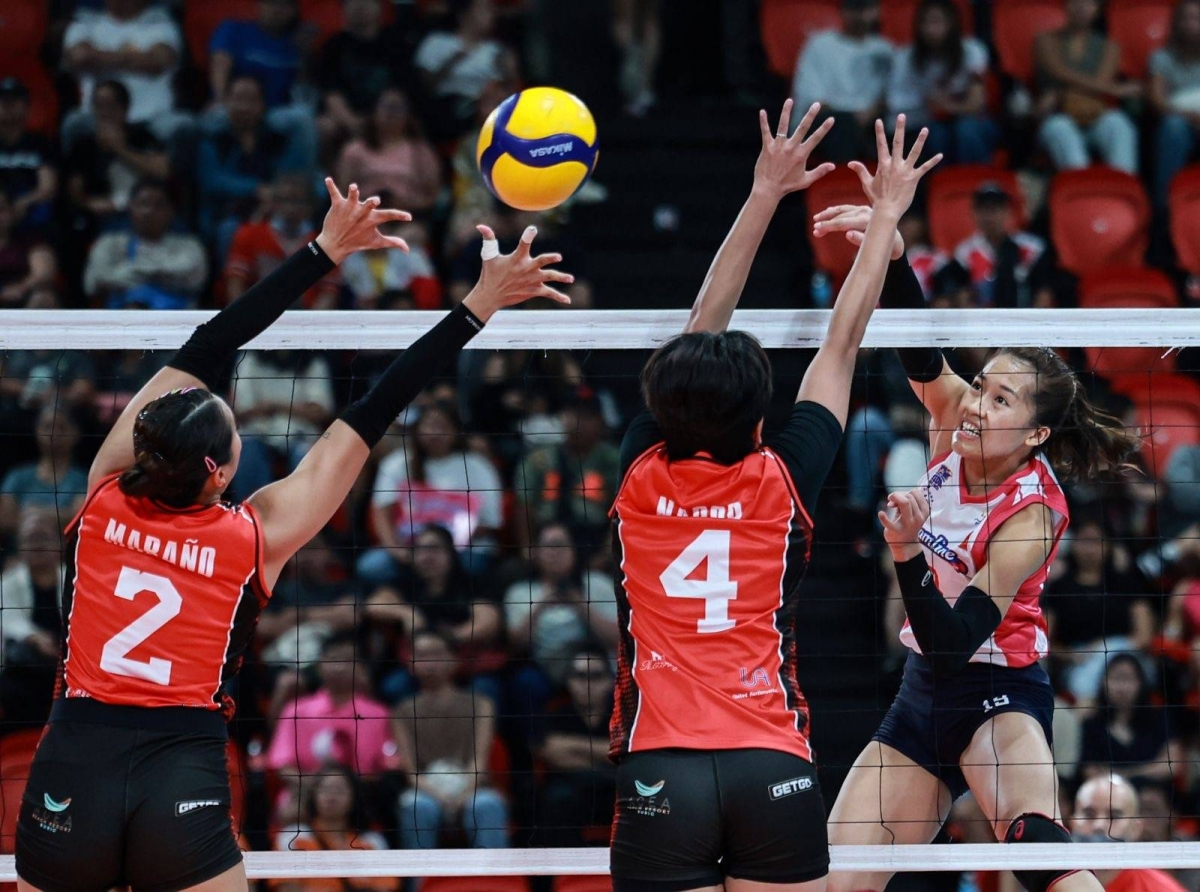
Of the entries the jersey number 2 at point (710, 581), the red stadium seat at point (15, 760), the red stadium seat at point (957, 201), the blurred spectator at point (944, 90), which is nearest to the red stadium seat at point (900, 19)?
the blurred spectator at point (944, 90)

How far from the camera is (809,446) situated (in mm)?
3830

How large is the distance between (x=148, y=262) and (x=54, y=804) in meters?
6.24

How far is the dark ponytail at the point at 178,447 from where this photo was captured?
3766 mm

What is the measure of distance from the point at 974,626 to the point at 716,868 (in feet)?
3.85

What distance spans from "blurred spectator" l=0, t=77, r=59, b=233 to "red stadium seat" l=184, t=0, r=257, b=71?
4.23ft

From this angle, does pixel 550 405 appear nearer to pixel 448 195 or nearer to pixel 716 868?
pixel 448 195

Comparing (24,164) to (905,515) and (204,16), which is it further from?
(905,515)

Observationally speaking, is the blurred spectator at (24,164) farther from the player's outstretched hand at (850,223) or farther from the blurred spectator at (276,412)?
the player's outstretched hand at (850,223)

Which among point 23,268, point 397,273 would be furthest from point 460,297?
point 23,268

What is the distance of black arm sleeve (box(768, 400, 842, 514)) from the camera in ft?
12.5

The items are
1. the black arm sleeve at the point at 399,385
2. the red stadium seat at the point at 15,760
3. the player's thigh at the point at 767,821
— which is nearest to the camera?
the player's thigh at the point at 767,821

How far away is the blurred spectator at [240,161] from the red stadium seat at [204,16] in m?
0.89

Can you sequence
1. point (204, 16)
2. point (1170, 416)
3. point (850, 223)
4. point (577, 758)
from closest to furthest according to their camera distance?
point (850, 223) → point (577, 758) → point (1170, 416) → point (204, 16)

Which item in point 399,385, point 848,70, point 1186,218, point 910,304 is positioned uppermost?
point 848,70
